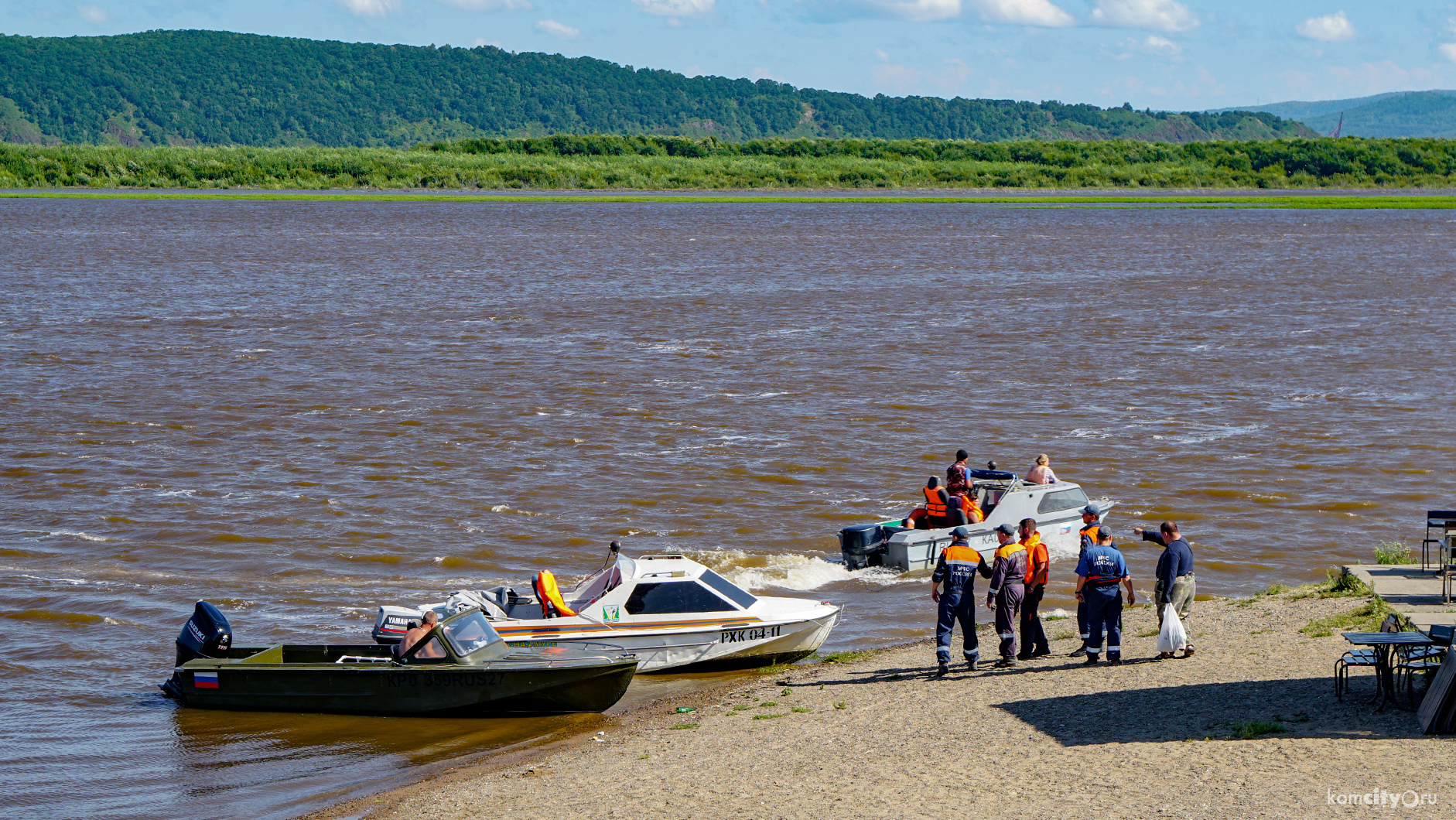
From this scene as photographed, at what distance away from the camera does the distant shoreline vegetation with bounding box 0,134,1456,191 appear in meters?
141

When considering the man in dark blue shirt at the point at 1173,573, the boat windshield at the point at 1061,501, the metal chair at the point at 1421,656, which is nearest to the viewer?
the metal chair at the point at 1421,656

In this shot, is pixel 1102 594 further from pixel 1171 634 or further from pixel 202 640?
pixel 202 640

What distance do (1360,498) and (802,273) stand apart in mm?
41075

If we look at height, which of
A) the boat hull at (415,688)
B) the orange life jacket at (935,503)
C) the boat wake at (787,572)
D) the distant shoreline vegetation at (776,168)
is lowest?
the boat wake at (787,572)

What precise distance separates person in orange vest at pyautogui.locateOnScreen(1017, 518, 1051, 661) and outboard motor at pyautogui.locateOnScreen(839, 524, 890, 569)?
16.5 ft

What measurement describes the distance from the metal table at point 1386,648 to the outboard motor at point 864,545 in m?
8.54

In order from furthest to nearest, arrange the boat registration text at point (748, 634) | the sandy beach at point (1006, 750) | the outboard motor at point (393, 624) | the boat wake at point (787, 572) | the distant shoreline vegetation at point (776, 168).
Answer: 1. the distant shoreline vegetation at point (776, 168)
2. the boat wake at point (787, 572)
3. the boat registration text at point (748, 634)
4. the outboard motor at point (393, 624)
5. the sandy beach at point (1006, 750)

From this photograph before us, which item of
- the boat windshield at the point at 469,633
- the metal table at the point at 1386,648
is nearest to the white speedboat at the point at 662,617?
the boat windshield at the point at 469,633

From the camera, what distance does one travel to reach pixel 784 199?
136 metres

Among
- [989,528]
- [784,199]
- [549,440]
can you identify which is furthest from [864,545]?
Answer: [784,199]

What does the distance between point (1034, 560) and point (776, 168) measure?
141311 millimetres

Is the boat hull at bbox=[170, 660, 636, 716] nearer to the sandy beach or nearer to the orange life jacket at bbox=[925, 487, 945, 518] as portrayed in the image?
the sandy beach

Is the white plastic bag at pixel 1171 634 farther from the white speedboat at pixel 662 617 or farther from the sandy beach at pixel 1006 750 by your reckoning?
the white speedboat at pixel 662 617

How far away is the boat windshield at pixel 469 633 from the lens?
47.9 feet
